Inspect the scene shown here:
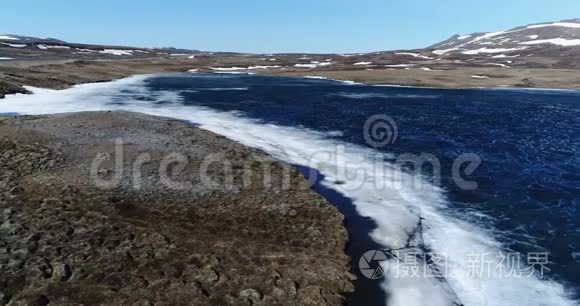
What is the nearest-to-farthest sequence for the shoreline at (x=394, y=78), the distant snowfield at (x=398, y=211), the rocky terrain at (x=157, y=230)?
the rocky terrain at (x=157, y=230) < the distant snowfield at (x=398, y=211) < the shoreline at (x=394, y=78)

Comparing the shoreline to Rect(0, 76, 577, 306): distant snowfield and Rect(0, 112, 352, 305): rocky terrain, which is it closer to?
Rect(0, 76, 577, 306): distant snowfield

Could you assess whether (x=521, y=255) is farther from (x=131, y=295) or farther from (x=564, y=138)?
(x=564, y=138)

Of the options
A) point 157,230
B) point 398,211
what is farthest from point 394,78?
point 157,230

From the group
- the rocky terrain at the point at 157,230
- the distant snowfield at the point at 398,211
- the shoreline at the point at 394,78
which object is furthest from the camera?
the shoreline at the point at 394,78

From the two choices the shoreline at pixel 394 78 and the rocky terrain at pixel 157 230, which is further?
the shoreline at pixel 394 78

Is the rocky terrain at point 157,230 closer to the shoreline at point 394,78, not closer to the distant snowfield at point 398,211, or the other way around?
the distant snowfield at point 398,211

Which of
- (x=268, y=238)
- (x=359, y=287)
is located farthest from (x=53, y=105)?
(x=359, y=287)

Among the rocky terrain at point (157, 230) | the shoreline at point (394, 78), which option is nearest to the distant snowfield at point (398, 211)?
the rocky terrain at point (157, 230)

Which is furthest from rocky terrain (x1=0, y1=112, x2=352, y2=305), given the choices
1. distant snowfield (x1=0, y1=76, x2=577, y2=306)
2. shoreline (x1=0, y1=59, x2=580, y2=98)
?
shoreline (x1=0, y1=59, x2=580, y2=98)

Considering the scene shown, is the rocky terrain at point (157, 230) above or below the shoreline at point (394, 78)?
below
